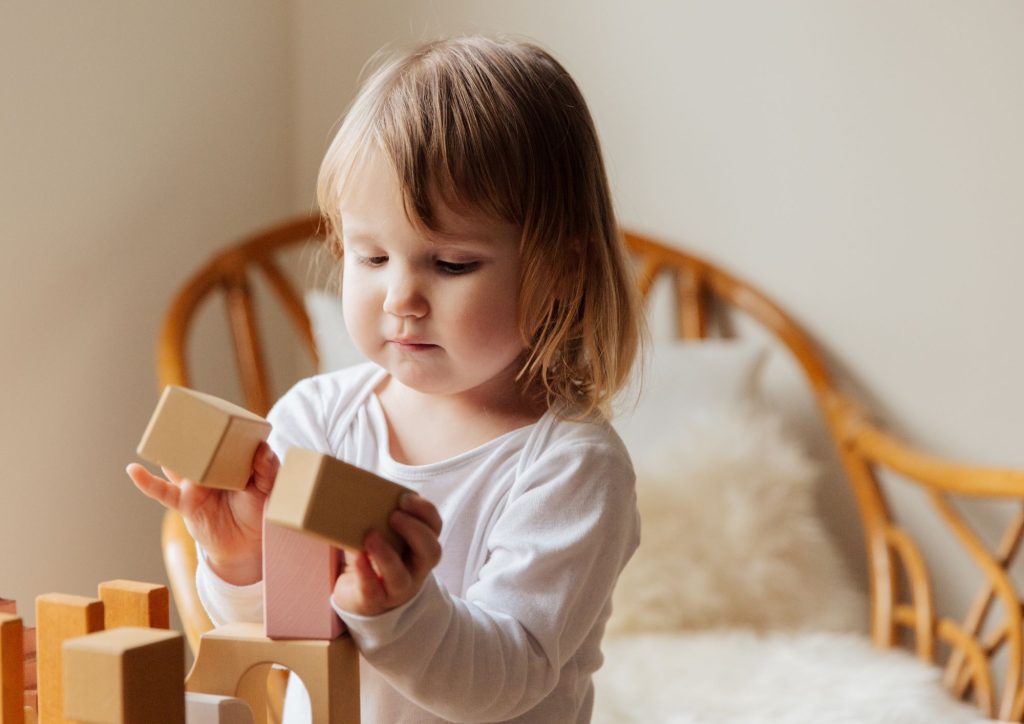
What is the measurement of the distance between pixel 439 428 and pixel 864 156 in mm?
954

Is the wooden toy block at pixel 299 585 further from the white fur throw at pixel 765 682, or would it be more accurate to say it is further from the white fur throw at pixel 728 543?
the white fur throw at pixel 728 543

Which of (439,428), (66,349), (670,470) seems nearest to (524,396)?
(439,428)

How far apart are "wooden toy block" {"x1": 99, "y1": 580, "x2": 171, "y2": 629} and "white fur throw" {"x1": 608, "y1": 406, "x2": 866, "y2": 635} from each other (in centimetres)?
81

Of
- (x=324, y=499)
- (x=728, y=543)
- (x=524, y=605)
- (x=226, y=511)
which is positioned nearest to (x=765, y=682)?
(x=728, y=543)

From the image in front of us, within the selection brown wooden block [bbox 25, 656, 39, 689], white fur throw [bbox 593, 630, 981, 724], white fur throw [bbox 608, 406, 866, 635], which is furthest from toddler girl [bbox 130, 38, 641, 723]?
white fur throw [bbox 608, 406, 866, 635]

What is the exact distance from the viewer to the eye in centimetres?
72

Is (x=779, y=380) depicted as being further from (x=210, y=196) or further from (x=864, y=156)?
(x=210, y=196)

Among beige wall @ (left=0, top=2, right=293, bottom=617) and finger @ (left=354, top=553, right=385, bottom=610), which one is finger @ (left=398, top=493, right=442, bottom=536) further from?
beige wall @ (left=0, top=2, right=293, bottom=617)

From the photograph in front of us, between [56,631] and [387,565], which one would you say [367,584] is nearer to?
[387,565]

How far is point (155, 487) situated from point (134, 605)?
0.25ft

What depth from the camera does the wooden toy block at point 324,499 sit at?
49cm

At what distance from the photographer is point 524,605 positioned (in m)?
0.68

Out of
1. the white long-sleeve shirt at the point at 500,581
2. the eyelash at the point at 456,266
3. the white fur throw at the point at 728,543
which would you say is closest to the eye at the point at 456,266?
the eyelash at the point at 456,266

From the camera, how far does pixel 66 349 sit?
4.62 ft
